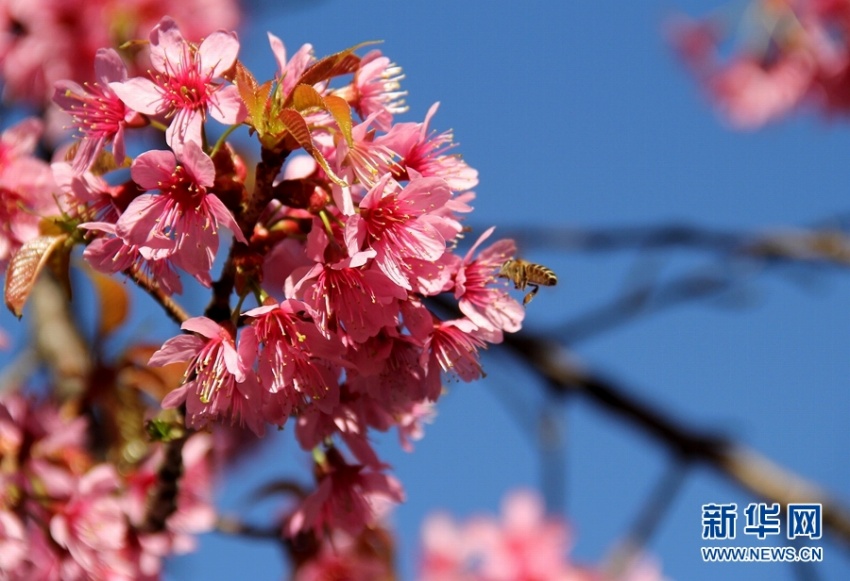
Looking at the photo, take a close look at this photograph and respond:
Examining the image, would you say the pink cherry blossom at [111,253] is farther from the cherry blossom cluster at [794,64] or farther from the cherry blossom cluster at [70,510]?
the cherry blossom cluster at [794,64]

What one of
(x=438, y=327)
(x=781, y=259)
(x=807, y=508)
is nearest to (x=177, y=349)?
(x=438, y=327)

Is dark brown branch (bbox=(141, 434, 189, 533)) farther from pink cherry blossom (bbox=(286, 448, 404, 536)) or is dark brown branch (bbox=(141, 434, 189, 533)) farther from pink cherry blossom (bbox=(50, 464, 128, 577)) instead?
pink cherry blossom (bbox=(286, 448, 404, 536))

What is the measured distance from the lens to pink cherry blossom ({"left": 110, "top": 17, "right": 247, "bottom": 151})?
4.36 ft

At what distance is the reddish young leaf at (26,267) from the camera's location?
1.43 meters

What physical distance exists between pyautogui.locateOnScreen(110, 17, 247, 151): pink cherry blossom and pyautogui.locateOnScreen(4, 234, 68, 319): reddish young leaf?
0.97ft

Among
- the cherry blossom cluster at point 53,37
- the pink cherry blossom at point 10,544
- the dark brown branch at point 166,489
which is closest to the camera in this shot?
the dark brown branch at point 166,489

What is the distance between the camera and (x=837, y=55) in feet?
15.2

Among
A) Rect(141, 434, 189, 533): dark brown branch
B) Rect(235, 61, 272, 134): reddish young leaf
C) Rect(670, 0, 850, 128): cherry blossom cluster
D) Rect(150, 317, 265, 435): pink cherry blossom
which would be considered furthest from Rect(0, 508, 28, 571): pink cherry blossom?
Rect(670, 0, 850, 128): cherry blossom cluster

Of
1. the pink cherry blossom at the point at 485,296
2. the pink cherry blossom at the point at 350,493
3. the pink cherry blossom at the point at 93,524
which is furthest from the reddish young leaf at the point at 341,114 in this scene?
the pink cherry blossom at the point at 93,524

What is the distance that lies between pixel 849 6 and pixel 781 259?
5.29 feet

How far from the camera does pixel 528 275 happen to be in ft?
5.16

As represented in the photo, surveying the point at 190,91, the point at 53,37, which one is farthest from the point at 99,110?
the point at 53,37

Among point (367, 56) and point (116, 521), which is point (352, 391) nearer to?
point (367, 56)

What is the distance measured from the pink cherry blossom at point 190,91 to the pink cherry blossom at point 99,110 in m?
0.04
